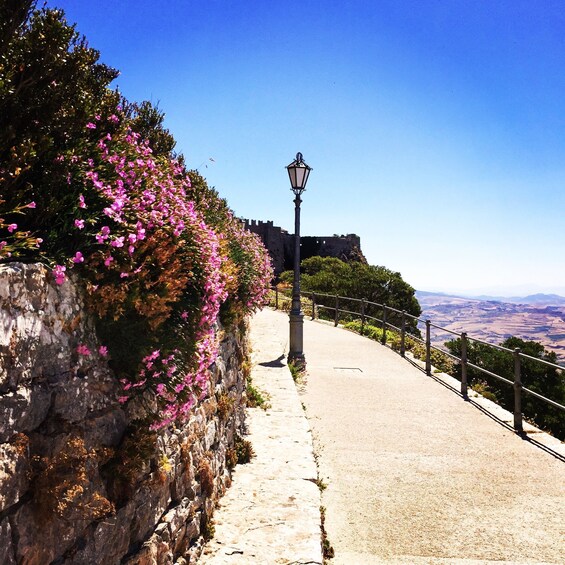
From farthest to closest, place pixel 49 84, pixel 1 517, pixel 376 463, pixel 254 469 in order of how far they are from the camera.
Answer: pixel 376 463 → pixel 254 469 → pixel 49 84 → pixel 1 517

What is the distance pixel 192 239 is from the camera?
3.38m

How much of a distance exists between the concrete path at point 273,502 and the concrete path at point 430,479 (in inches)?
17.3

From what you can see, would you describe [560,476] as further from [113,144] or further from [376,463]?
[113,144]

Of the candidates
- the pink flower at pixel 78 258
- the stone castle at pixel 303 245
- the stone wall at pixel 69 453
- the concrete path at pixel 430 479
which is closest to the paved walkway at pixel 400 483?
the concrete path at pixel 430 479

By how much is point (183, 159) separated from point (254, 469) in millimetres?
3852

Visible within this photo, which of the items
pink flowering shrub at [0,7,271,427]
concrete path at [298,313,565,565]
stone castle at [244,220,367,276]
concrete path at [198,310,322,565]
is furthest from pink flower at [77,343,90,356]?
stone castle at [244,220,367,276]

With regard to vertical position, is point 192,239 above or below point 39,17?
below

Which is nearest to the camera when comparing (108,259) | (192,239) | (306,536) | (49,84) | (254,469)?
(108,259)

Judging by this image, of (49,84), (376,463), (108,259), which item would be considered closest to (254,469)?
(376,463)

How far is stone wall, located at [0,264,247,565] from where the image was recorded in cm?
185

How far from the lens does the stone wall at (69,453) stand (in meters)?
1.85

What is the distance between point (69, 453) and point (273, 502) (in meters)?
2.63

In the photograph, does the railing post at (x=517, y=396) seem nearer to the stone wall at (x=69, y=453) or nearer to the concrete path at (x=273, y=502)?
the concrete path at (x=273, y=502)

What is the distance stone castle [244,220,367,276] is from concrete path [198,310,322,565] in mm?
49767
